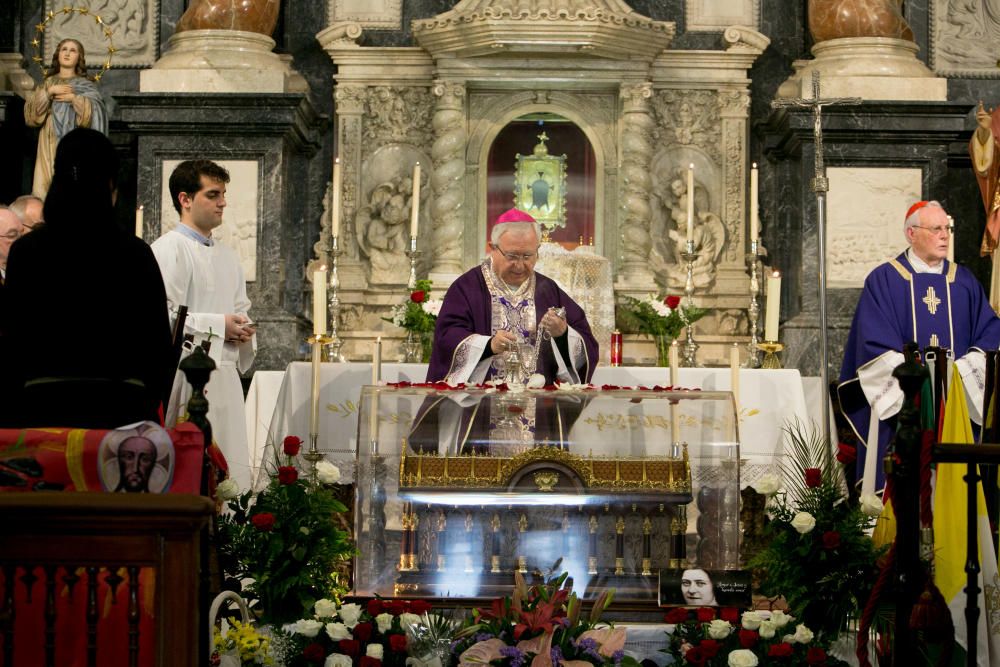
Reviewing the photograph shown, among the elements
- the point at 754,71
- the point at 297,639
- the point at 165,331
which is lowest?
the point at 297,639

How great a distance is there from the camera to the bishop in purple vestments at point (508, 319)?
7309 millimetres

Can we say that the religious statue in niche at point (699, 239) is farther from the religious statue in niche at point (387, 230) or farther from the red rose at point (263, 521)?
the red rose at point (263, 521)

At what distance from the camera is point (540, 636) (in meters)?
4.91

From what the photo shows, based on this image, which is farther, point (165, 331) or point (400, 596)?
point (400, 596)

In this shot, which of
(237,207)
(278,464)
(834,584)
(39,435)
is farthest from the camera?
(237,207)

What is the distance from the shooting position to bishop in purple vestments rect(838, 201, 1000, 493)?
8.50 meters

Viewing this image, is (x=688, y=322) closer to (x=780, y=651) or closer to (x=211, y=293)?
(x=211, y=293)

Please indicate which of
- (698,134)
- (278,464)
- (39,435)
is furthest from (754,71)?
(39,435)

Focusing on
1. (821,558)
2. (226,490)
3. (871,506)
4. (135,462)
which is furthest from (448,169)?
(135,462)

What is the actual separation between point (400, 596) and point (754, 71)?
22.3ft

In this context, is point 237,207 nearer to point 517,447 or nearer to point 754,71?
point 754,71

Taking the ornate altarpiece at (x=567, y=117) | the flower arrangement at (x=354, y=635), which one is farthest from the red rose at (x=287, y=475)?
the ornate altarpiece at (x=567, y=117)

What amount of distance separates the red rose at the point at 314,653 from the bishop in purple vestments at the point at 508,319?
2241mm

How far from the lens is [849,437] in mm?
8711
